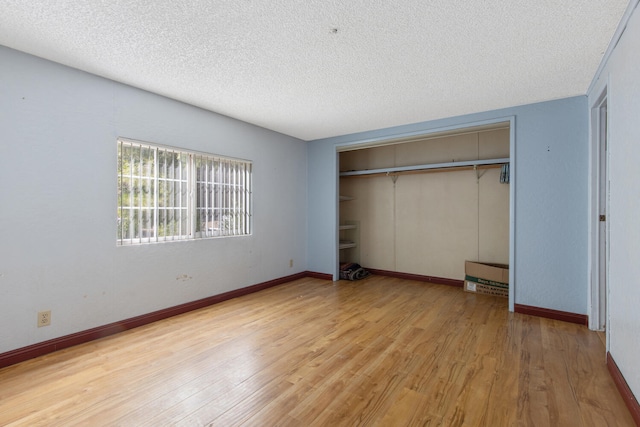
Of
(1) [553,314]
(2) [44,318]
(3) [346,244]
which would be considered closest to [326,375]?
(2) [44,318]

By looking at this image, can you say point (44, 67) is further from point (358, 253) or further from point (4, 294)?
point (358, 253)

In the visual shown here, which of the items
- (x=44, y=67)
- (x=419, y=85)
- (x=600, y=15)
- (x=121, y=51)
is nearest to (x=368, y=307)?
(x=419, y=85)

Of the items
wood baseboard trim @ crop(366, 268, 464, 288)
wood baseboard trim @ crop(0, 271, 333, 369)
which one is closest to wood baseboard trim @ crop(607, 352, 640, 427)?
wood baseboard trim @ crop(366, 268, 464, 288)

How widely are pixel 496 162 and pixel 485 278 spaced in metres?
1.66

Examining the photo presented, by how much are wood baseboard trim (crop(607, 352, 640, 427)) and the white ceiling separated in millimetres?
2351

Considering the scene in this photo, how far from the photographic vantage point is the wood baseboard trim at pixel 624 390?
5.37 feet

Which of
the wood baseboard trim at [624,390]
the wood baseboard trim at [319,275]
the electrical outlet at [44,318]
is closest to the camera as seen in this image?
the wood baseboard trim at [624,390]

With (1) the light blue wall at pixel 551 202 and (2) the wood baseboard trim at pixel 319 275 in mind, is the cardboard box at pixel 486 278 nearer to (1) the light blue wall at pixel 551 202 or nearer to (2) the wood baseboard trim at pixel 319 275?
(1) the light blue wall at pixel 551 202

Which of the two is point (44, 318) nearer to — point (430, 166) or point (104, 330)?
point (104, 330)

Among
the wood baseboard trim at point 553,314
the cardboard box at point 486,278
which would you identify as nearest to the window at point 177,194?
the cardboard box at point 486,278

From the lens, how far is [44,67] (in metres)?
2.46

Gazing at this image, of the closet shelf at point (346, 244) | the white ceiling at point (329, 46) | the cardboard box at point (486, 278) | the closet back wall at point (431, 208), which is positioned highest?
the white ceiling at point (329, 46)

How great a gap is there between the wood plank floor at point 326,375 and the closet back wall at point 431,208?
148 cm

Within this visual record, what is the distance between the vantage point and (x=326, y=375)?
83.9 inches
